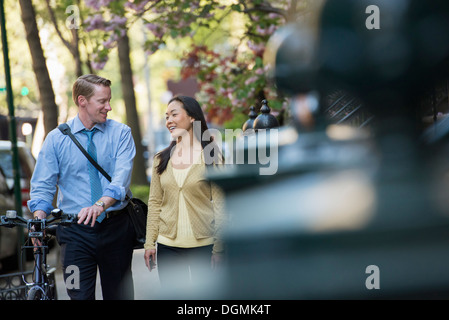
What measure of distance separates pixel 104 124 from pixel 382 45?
299 cm

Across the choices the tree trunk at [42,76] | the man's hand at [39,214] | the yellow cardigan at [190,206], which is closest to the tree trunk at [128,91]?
the tree trunk at [42,76]

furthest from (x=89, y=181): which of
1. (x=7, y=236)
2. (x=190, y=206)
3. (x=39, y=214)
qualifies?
(x=7, y=236)

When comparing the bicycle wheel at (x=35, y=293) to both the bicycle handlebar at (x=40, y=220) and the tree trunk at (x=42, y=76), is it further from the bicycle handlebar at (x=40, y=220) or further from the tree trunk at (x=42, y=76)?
the tree trunk at (x=42, y=76)

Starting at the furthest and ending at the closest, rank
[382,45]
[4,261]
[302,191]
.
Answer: [4,261] < [302,191] < [382,45]

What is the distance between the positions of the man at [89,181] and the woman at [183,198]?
20 cm

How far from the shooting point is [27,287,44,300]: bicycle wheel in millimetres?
3787

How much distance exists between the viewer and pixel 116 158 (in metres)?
4.37

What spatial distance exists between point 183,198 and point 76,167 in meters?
0.66

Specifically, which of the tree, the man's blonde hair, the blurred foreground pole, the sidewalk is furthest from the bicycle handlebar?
the tree

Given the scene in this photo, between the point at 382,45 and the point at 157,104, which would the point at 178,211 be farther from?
the point at 157,104

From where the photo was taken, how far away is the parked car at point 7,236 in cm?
995

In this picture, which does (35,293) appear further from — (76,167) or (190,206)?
(190,206)
